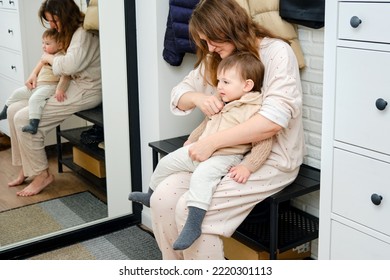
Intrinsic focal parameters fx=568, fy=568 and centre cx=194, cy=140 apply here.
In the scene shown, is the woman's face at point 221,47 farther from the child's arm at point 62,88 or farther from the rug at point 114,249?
the rug at point 114,249

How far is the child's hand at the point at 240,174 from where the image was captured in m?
1.79

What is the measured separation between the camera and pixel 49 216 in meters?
2.48

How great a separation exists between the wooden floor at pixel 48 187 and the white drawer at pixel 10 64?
0.33 metres

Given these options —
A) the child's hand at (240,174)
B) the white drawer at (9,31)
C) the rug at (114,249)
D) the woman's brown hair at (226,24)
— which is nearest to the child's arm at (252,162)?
the child's hand at (240,174)

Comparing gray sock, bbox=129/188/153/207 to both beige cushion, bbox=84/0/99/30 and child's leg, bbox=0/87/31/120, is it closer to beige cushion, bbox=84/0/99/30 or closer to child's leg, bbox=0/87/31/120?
child's leg, bbox=0/87/31/120

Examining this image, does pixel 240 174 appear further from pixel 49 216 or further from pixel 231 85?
pixel 49 216

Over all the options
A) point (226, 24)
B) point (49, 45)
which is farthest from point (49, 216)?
point (226, 24)

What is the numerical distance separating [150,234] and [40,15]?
3.41 feet

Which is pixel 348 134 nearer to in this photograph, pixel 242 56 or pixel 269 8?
pixel 242 56

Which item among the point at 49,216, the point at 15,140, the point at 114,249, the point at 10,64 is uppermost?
the point at 10,64

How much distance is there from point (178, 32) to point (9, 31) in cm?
67

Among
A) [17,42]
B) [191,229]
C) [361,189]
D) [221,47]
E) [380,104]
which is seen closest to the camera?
[380,104]

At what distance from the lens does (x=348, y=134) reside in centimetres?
144
